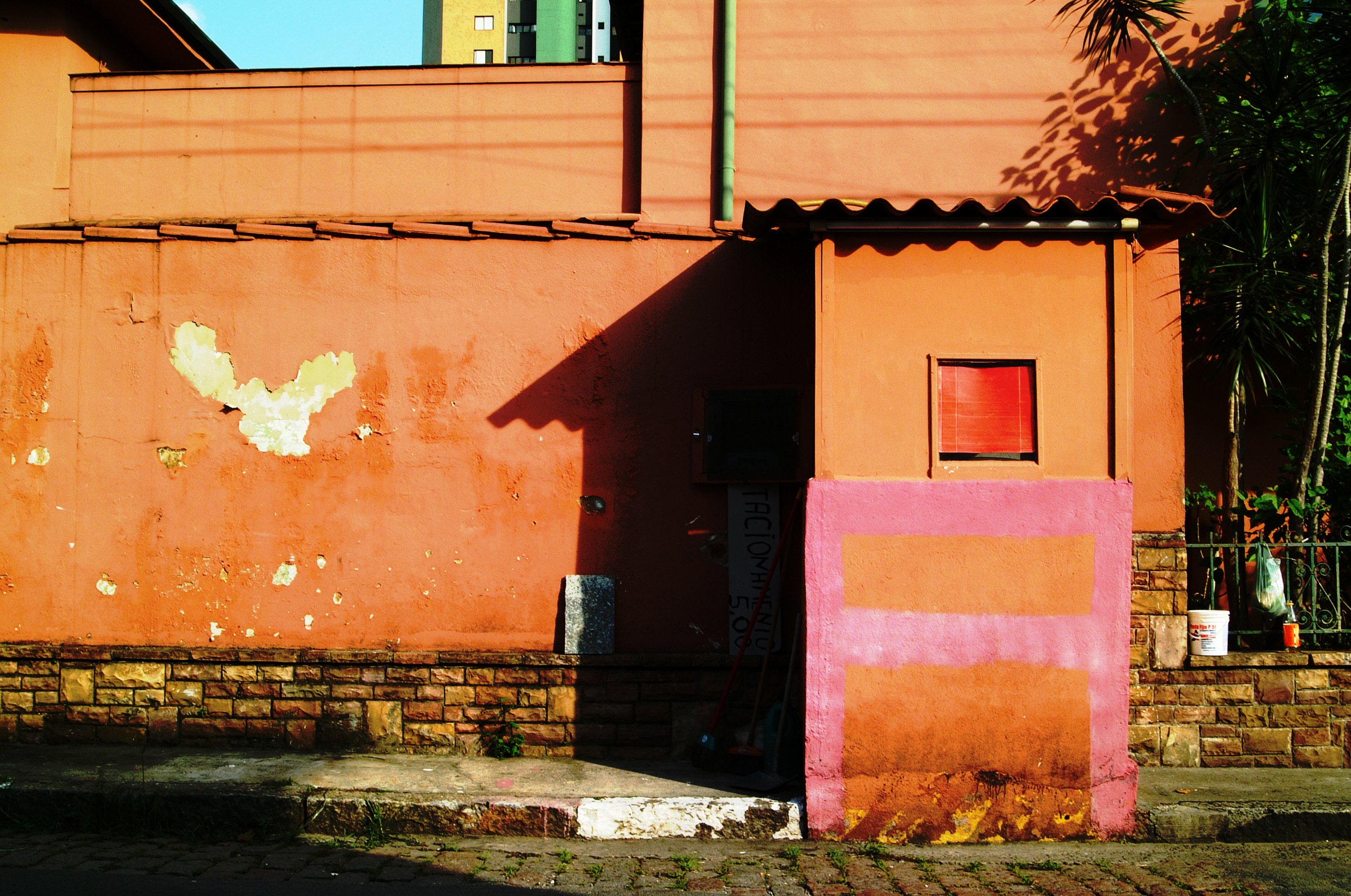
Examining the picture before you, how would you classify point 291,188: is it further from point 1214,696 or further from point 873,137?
point 1214,696

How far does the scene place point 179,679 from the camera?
246 inches

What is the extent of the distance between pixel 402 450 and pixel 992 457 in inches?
146

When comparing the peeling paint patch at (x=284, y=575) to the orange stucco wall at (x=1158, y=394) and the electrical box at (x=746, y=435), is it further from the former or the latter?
the orange stucco wall at (x=1158, y=394)

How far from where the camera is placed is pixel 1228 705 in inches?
235

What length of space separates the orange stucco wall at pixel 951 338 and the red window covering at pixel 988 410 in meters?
0.08

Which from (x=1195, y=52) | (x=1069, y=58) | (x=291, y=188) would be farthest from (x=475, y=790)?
(x=1195, y=52)

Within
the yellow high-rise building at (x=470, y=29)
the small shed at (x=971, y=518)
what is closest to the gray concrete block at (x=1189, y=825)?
the small shed at (x=971, y=518)

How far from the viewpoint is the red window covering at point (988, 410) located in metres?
5.33

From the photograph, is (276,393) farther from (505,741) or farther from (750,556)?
(750,556)

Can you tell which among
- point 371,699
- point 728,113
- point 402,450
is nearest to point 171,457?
point 402,450

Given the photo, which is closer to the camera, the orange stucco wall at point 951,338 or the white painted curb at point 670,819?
the white painted curb at point 670,819

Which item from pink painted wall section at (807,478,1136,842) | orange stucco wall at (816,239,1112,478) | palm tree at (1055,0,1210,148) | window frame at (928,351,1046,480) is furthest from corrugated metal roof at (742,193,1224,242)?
palm tree at (1055,0,1210,148)

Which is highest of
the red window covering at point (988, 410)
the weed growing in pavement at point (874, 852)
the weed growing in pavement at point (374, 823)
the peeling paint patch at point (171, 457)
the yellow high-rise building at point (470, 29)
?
the yellow high-rise building at point (470, 29)

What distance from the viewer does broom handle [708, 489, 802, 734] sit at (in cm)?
589
